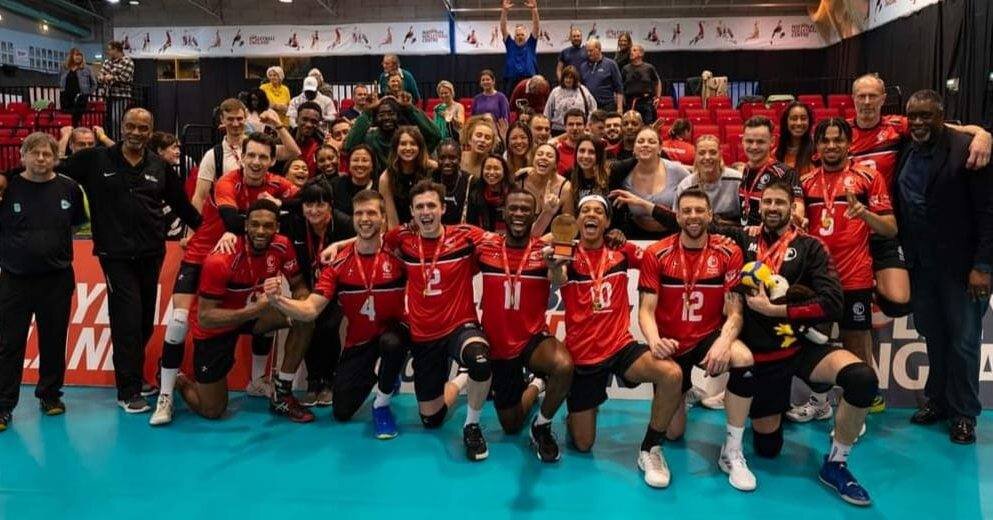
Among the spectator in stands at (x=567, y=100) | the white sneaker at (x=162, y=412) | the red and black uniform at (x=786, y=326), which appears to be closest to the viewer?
the red and black uniform at (x=786, y=326)

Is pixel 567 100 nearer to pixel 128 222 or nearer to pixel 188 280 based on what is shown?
pixel 188 280

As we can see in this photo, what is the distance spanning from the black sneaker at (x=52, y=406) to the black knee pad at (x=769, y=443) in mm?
4876

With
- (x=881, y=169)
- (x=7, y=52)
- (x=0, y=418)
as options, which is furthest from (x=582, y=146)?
(x=7, y=52)

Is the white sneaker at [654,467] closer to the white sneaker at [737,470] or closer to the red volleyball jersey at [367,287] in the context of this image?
the white sneaker at [737,470]

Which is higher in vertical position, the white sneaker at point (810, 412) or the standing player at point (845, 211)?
the standing player at point (845, 211)

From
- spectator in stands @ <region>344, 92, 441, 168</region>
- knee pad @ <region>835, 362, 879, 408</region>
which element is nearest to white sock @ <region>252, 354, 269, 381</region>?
spectator in stands @ <region>344, 92, 441, 168</region>

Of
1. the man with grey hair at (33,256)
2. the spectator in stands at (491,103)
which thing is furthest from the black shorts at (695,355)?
the spectator in stands at (491,103)

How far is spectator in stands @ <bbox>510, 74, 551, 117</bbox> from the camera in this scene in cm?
856

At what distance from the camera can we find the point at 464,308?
14.9 feet

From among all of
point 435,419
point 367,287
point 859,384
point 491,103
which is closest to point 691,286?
point 859,384

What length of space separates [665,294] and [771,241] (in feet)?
2.30

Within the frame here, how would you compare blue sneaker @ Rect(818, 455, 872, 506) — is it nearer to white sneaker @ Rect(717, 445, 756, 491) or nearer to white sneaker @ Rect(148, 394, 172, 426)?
white sneaker @ Rect(717, 445, 756, 491)

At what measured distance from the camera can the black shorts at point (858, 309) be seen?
4328 mm

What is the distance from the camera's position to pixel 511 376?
4.41 metres
